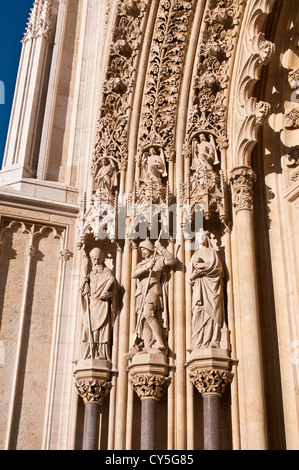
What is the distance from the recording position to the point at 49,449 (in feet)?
21.9

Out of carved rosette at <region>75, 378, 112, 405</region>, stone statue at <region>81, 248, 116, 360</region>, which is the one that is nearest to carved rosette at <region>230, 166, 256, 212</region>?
stone statue at <region>81, 248, 116, 360</region>

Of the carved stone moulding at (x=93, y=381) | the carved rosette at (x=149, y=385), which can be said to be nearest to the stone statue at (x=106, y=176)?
the carved stone moulding at (x=93, y=381)

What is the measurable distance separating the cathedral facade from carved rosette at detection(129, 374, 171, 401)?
25 millimetres

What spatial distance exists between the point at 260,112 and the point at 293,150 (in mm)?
841

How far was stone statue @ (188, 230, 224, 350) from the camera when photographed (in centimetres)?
643

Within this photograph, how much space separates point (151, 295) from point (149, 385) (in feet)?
3.47

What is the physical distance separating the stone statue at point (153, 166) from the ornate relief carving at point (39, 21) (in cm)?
298

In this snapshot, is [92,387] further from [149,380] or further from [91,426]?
[149,380]

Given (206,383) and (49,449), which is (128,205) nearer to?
(206,383)

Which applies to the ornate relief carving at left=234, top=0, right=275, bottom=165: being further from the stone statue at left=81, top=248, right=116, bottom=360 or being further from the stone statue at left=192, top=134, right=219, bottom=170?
the stone statue at left=81, top=248, right=116, bottom=360

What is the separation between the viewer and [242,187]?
7.18 meters

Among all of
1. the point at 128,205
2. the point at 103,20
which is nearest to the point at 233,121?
the point at 128,205

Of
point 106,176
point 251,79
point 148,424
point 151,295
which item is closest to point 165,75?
point 251,79

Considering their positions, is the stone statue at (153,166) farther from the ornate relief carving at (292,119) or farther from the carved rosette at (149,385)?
the carved rosette at (149,385)
